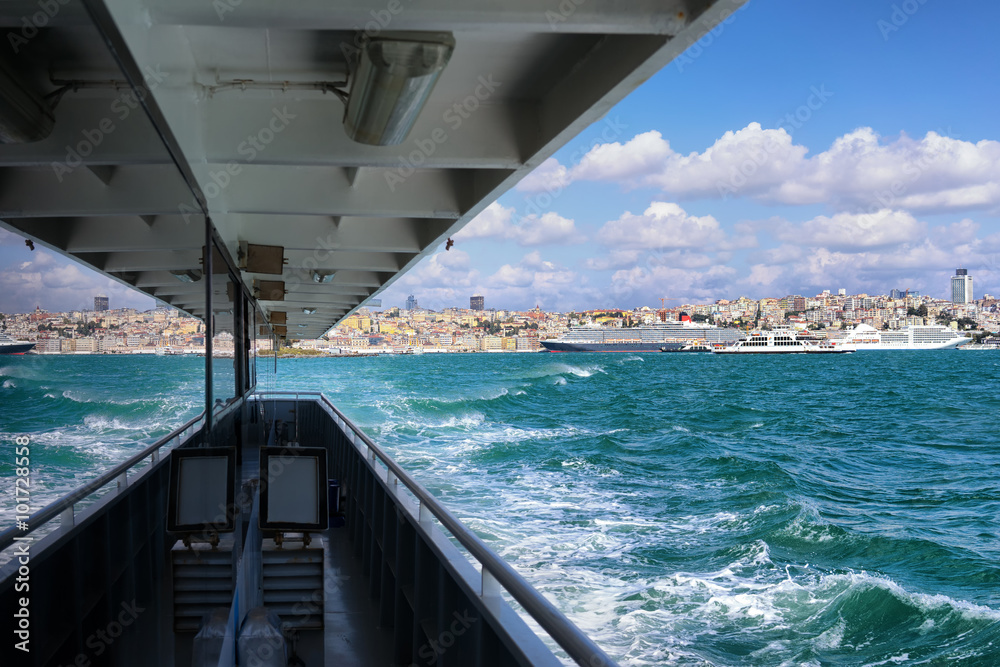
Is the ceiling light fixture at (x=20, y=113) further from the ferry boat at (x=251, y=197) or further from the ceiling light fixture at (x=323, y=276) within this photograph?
the ceiling light fixture at (x=323, y=276)

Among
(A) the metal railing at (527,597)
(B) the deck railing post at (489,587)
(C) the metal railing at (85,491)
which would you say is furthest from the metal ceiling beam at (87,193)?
(B) the deck railing post at (489,587)

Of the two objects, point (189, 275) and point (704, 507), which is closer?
point (189, 275)

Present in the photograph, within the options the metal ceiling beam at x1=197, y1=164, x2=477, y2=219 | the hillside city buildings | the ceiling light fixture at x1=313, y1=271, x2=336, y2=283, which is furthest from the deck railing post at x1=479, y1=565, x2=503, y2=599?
the hillside city buildings

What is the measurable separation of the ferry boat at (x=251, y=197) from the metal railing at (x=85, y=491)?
10mm

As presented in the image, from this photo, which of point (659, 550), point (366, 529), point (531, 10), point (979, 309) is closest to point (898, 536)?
point (659, 550)

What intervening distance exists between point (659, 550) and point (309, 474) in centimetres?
883

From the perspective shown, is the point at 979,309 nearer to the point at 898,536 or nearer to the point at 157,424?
the point at 898,536

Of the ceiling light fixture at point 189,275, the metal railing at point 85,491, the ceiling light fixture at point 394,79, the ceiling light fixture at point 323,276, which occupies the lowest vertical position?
the metal railing at point 85,491

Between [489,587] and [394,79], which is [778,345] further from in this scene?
[394,79]

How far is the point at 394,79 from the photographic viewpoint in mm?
2447

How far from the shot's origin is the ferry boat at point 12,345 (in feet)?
3.21

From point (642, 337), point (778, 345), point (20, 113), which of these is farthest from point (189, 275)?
point (642, 337)

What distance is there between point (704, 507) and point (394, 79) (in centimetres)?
1397

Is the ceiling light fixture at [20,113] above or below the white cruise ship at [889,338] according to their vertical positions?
above
